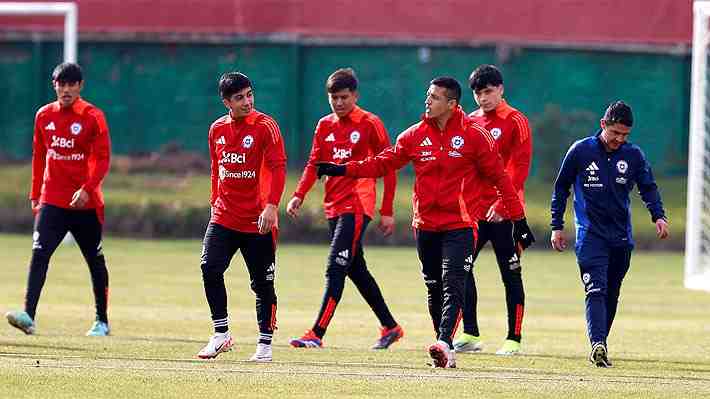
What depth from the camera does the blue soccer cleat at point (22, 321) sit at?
13.6 m

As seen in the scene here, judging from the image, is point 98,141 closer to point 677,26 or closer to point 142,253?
point 142,253

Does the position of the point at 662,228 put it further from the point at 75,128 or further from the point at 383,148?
the point at 75,128

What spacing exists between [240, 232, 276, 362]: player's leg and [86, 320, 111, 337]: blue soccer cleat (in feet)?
8.22

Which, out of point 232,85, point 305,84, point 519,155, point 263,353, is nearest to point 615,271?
point 519,155

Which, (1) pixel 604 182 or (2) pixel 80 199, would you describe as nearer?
(1) pixel 604 182

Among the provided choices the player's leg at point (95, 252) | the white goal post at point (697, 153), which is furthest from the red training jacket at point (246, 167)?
the white goal post at point (697, 153)

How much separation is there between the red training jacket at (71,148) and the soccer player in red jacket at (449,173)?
3173 mm

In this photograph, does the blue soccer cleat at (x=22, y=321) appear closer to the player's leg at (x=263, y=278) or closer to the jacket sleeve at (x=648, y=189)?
the player's leg at (x=263, y=278)

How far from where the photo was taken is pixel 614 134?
474 inches

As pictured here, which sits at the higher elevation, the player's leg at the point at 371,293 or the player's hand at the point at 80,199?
the player's hand at the point at 80,199

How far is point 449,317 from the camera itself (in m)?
11.6

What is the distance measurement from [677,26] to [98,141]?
21.2 meters

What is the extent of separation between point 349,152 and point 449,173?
2.14m

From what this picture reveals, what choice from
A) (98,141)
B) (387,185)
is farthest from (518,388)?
(98,141)
